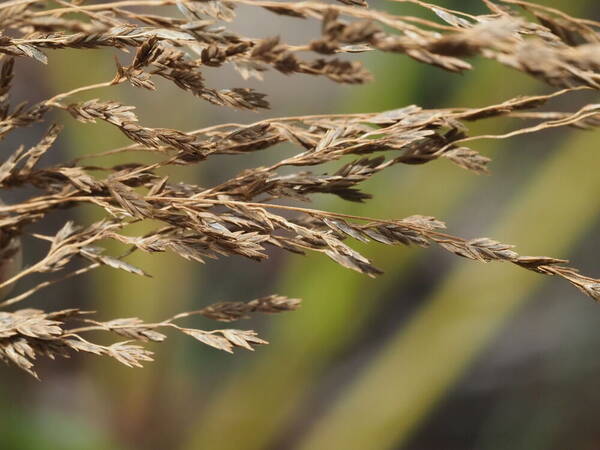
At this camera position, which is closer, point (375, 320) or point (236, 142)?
point (236, 142)

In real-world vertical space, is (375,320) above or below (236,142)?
below

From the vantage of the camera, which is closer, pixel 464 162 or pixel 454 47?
pixel 454 47

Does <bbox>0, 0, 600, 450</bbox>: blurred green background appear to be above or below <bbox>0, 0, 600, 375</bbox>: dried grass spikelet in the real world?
below

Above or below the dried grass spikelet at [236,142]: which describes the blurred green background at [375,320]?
below

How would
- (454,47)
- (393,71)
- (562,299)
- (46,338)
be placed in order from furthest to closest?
1. (562,299)
2. (393,71)
3. (46,338)
4. (454,47)

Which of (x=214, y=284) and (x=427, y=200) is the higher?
(x=427, y=200)

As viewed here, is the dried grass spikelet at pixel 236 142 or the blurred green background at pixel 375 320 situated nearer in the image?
the dried grass spikelet at pixel 236 142

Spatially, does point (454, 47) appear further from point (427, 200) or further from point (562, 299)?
point (562, 299)

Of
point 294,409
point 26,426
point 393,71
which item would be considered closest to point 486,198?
point 393,71
